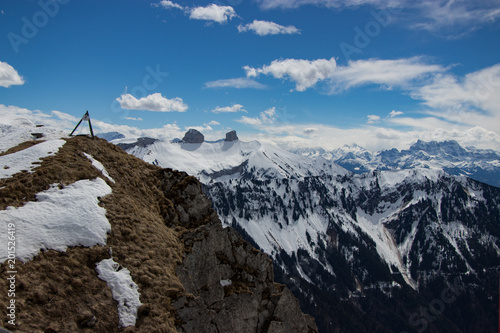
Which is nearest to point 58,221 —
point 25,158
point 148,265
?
point 148,265

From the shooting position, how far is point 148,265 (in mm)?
27031

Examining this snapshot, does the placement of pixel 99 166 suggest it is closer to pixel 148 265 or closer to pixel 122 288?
pixel 148 265

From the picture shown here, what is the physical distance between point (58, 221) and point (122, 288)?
8.32m

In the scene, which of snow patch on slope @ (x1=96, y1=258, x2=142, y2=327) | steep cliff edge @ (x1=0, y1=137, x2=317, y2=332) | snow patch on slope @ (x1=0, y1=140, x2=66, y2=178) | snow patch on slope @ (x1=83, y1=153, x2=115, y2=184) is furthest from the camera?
snow patch on slope @ (x1=83, y1=153, x2=115, y2=184)

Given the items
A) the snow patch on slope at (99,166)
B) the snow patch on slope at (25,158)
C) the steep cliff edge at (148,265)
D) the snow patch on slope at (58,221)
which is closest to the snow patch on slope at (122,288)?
the steep cliff edge at (148,265)

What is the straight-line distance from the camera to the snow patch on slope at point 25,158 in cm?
3006

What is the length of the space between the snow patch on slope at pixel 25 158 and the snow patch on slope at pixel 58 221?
14.9ft

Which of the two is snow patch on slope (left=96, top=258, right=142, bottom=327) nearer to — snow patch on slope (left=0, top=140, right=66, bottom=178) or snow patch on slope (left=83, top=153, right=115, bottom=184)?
snow patch on slope (left=83, top=153, right=115, bottom=184)

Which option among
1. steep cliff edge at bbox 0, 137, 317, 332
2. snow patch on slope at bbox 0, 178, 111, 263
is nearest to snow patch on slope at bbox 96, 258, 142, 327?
steep cliff edge at bbox 0, 137, 317, 332

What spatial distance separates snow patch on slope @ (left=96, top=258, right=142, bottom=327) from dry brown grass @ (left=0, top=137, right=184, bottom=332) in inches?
15.8

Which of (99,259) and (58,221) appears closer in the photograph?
(99,259)

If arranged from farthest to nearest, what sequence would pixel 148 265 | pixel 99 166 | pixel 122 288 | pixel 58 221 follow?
pixel 99 166 < pixel 148 265 < pixel 58 221 < pixel 122 288

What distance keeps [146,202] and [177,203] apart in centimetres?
518

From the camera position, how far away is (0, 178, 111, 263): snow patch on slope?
22.9 metres
